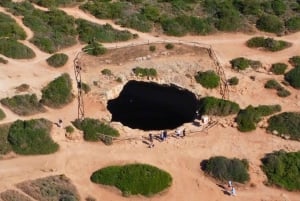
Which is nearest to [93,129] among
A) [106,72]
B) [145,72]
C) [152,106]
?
[152,106]

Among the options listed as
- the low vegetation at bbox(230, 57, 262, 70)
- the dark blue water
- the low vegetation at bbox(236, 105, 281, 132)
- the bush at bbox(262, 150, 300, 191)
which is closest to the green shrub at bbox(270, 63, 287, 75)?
the low vegetation at bbox(230, 57, 262, 70)

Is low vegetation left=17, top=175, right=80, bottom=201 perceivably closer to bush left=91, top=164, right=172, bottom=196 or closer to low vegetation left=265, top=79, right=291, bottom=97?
bush left=91, top=164, right=172, bottom=196

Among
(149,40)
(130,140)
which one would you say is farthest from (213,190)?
(149,40)

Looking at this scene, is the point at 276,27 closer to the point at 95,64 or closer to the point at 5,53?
the point at 95,64

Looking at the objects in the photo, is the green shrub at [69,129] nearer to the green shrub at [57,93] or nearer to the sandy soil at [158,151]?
the sandy soil at [158,151]

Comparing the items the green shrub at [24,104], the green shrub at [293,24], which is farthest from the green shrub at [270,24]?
the green shrub at [24,104]
